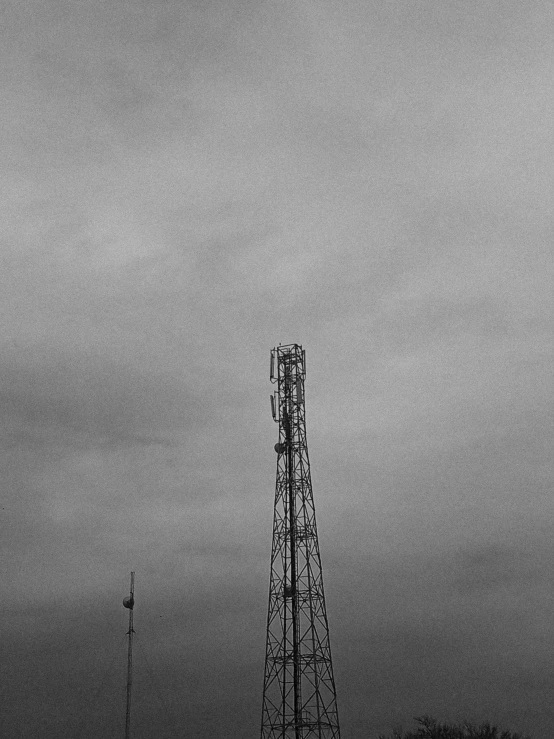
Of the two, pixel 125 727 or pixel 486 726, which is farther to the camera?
pixel 486 726

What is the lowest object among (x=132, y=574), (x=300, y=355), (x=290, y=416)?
(x=132, y=574)

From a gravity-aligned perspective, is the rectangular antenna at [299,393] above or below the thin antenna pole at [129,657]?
above

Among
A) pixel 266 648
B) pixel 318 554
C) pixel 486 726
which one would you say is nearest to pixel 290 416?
pixel 318 554

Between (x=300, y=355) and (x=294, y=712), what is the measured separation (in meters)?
26.2

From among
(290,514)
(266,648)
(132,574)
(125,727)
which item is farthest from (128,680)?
(290,514)

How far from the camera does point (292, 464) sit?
223ft

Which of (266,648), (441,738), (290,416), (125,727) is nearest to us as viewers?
(125,727)

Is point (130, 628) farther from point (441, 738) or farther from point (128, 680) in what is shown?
Result: point (441, 738)

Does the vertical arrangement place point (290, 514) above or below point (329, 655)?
above

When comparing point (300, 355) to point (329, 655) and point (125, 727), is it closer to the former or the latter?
point (329, 655)

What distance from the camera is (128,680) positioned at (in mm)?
50531

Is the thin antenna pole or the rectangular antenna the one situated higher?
the rectangular antenna

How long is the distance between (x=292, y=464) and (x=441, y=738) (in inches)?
856

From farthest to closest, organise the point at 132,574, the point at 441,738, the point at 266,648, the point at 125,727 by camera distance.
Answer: the point at 266,648 → the point at 441,738 → the point at 132,574 → the point at 125,727
